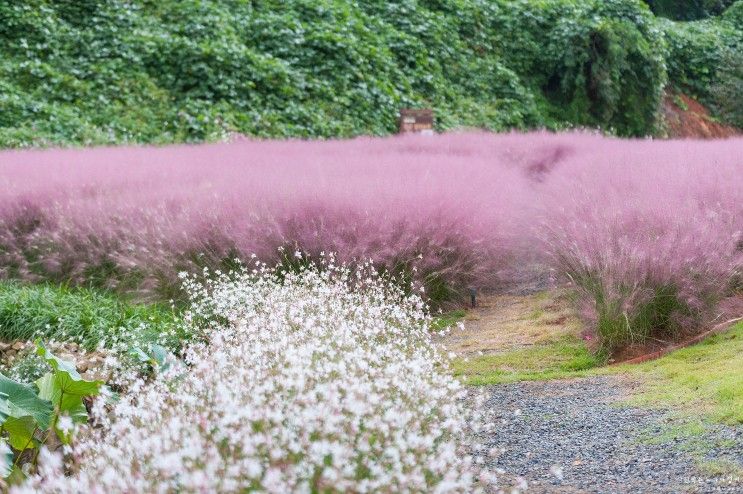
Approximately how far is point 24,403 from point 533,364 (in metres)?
2.39

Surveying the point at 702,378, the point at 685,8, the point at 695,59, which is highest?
the point at 702,378

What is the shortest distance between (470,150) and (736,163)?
392 cm

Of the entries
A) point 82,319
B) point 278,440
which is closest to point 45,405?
point 82,319

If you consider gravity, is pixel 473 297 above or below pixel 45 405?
below

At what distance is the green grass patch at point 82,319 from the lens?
4.57m

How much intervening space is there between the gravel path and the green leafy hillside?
8.62 m

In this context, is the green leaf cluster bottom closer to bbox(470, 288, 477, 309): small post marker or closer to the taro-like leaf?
the taro-like leaf

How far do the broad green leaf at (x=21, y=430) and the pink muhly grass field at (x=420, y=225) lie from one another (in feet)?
6.72

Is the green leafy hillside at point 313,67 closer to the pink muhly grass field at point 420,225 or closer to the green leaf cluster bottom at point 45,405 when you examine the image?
the pink muhly grass field at point 420,225

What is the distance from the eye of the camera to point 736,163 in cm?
629

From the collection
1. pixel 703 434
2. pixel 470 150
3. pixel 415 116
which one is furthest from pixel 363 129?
pixel 703 434

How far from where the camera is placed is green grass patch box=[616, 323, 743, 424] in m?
3.49

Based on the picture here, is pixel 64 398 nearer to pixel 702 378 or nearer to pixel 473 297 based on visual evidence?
pixel 702 378

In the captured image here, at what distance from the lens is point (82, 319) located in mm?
4781
